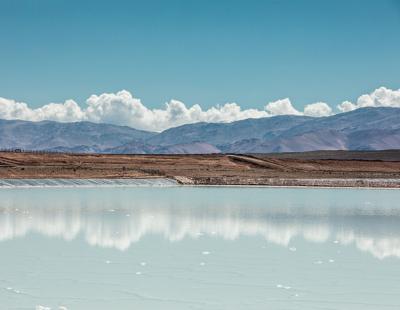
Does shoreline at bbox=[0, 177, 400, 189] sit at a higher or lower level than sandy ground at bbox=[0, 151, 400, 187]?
lower

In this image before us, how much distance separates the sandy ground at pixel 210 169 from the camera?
61031mm

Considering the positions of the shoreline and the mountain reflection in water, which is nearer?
the mountain reflection in water

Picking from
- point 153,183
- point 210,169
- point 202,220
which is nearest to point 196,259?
point 202,220

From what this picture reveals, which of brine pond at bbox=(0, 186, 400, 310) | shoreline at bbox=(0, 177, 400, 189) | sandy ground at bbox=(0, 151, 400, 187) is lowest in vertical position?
brine pond at bbox=(0, 186, 400, 310)

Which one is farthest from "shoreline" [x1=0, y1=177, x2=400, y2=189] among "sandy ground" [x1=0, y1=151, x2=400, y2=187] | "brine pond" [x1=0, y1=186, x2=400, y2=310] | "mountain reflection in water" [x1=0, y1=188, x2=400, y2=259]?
"brine pond" [x1=0, y1=186, x2=400, y2=310]

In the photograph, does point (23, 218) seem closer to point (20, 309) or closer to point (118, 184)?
point (20, 309)

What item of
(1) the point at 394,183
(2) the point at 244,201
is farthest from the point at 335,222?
(1) the point at 394,183

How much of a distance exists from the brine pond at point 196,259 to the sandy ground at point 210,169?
94.9 ft

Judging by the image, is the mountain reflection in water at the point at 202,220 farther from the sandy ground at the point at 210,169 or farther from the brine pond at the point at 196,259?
the sandy ground at the point at 210,169

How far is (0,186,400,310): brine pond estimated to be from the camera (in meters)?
13.1

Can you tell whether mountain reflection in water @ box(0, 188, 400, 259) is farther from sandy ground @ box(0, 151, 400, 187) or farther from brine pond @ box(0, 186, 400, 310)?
sandy ground @ box(0, 151, 400, 187)

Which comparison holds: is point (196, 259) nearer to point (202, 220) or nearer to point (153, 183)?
point (202, 220)

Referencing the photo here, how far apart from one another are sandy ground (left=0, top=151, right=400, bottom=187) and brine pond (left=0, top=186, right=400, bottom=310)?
28914mm

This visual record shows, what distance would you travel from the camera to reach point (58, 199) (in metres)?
38.6
